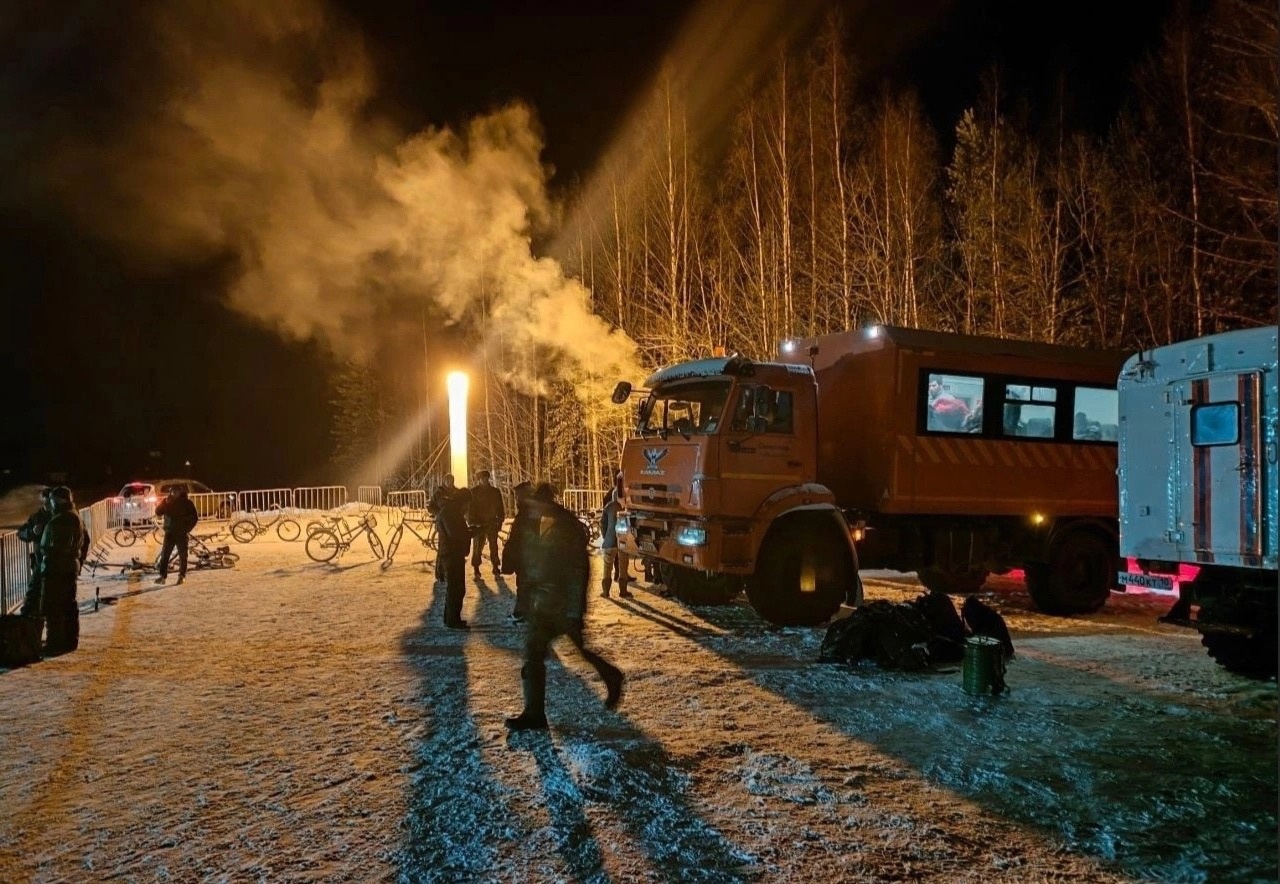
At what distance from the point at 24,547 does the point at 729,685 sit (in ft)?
33.8

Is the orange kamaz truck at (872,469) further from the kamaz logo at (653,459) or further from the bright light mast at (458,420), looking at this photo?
the bright light mast at (458,420)

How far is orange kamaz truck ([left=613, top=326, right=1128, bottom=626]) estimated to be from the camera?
348 inches

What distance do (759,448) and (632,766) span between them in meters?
4.70

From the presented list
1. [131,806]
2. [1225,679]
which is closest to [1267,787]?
[1225,679]

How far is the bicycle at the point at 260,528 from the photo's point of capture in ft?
63.1

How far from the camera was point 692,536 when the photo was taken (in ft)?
28.4

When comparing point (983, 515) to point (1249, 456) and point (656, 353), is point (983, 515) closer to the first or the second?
point (1249, 456)

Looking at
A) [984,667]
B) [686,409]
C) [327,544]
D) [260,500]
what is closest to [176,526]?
[327,544]

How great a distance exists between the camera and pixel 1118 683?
6.81 metres

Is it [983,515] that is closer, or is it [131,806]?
[131,806]

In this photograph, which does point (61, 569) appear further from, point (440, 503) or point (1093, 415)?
point (1093, 415)

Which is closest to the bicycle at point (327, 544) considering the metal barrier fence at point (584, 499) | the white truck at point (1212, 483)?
the metal barrier fence at point (584, 499)

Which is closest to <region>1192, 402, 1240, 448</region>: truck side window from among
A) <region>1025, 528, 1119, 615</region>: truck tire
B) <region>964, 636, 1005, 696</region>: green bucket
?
<region>964, 636, 1005, 696</region>: green bucket

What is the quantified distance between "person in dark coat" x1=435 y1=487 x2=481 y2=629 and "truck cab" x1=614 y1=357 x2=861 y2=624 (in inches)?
89.5
